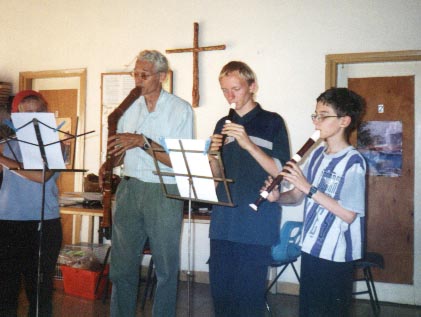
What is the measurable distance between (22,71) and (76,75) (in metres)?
0.79

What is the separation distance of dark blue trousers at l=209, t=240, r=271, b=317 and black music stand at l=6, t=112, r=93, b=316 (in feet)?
2.55

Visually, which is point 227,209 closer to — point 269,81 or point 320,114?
point 320,114

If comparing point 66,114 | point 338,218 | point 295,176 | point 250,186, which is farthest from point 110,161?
point 66,114

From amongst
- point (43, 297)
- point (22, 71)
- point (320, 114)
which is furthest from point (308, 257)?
point (22, 71)

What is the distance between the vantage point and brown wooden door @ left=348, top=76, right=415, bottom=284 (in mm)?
3887

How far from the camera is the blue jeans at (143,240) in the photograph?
2271 mm

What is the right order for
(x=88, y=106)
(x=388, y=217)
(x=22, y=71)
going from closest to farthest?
(x=388, y=217) → (x=88, y=106) → (x=22, y=71)

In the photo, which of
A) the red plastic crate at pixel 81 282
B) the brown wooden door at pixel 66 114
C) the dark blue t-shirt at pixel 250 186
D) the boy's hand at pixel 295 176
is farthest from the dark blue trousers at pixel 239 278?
the brown wooden door at pixel 66 114

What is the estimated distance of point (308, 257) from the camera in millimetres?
1801

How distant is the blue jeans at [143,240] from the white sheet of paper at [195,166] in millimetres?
318

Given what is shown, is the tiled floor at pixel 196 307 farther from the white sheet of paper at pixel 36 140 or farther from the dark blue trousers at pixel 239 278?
the white sheet of paper at pixel 36 140

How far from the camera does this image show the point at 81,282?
3.90m

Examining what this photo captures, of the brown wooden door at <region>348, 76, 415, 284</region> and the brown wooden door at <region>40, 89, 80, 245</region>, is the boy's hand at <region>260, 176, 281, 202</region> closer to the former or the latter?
the brown wooden door at <region>348, 76, 415, 284</region>

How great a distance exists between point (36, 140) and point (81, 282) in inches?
84.5
